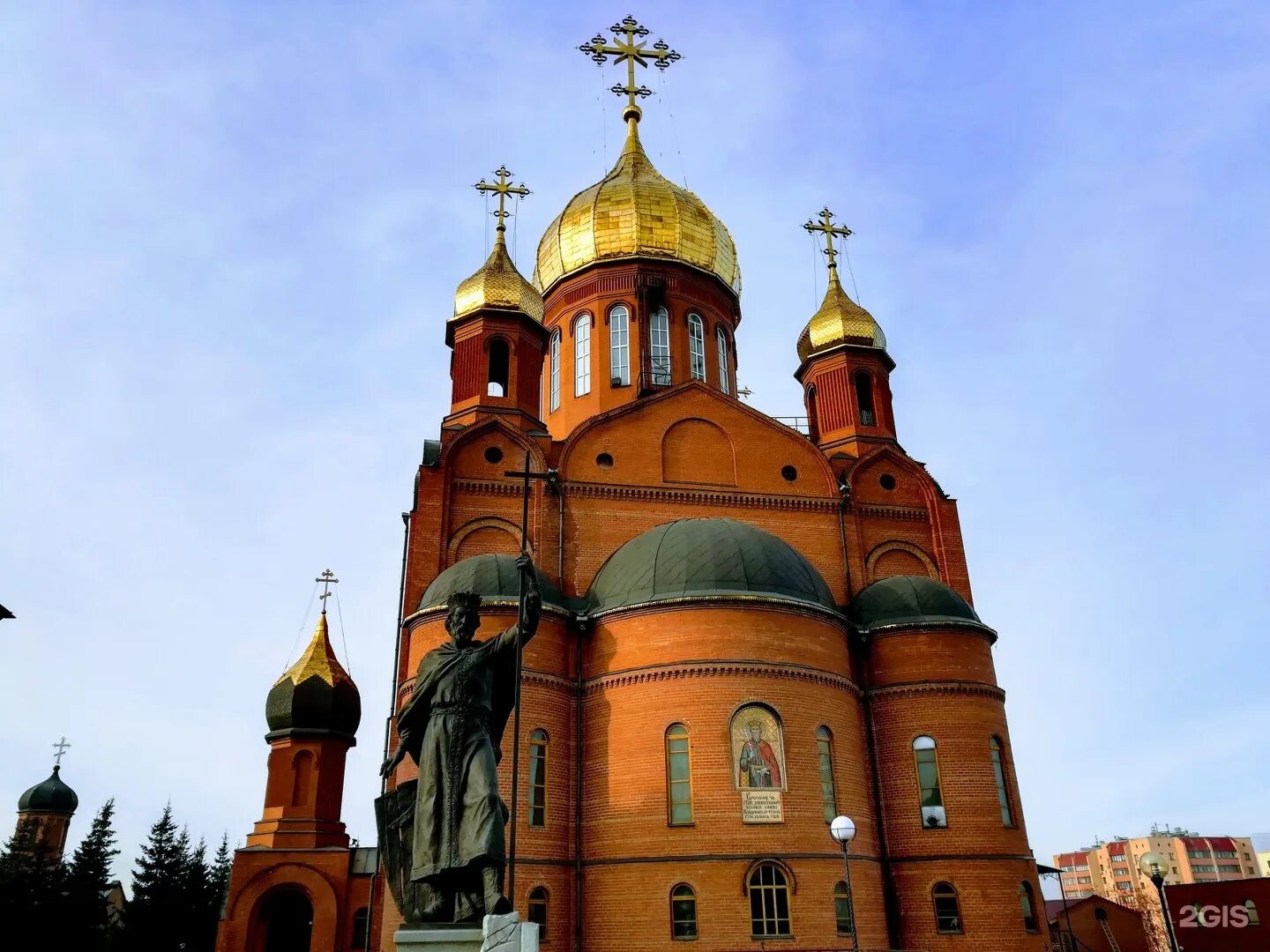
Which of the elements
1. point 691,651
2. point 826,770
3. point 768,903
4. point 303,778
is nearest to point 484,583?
point 691,651

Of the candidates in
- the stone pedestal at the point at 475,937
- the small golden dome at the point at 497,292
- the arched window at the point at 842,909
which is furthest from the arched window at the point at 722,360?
the stone pedestal at the point at 475,937

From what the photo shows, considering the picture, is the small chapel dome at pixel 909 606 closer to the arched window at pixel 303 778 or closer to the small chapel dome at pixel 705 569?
the small chapel dome at pixel 705 569

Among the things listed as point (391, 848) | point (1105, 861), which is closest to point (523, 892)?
point (391, 848)

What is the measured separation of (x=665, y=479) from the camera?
19.9 metres

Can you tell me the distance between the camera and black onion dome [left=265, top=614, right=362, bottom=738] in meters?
22.8

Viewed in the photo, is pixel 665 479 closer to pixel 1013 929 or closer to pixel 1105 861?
pixel 1013 929

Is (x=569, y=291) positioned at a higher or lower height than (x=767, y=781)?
higher

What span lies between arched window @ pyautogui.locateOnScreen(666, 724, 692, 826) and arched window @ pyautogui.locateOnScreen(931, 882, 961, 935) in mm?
4444

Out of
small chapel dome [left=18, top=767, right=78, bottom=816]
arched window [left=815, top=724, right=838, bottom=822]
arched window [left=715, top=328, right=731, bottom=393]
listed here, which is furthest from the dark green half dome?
small chapel dome [left=18, top=767, right=78, bottom=816]

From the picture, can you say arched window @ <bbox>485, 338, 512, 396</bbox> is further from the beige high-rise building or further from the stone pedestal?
the beige high-rise building

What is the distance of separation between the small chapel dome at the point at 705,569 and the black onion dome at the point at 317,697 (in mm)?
8877

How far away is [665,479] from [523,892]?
26.6ft

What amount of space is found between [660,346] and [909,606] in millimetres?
8633

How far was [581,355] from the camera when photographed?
23.7 meters
